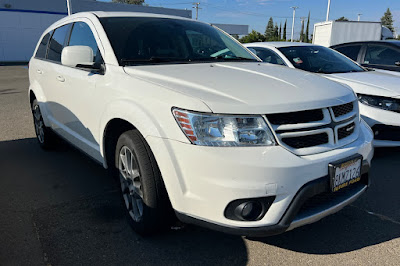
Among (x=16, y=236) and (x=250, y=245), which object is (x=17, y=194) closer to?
(x=16, y=236)

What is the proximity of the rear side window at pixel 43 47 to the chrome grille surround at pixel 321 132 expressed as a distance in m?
3.69

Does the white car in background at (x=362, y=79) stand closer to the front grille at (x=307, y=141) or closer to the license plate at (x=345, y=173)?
the license plate at (x=345, y=173)

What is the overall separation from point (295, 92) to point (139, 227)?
4.90 ft

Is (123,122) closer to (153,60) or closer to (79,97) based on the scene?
(153,60)

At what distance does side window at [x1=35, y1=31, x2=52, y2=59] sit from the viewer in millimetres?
4574

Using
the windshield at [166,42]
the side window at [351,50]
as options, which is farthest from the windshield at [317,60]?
the windshield at [166,42]

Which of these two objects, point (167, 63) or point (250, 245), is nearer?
point (250, 245)

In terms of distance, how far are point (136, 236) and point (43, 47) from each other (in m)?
3.27

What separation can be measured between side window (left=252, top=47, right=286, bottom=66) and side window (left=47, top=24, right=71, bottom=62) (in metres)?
3.24

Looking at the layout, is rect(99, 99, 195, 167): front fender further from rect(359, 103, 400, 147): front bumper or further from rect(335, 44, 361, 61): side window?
rect(335, 44, 361, 61): side window

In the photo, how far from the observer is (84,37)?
133 inches

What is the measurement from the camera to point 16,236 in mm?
2641

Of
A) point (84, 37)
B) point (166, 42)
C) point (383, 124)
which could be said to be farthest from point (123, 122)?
point (383, 124)

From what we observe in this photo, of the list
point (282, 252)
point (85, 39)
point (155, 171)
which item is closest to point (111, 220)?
point (155, 171)
